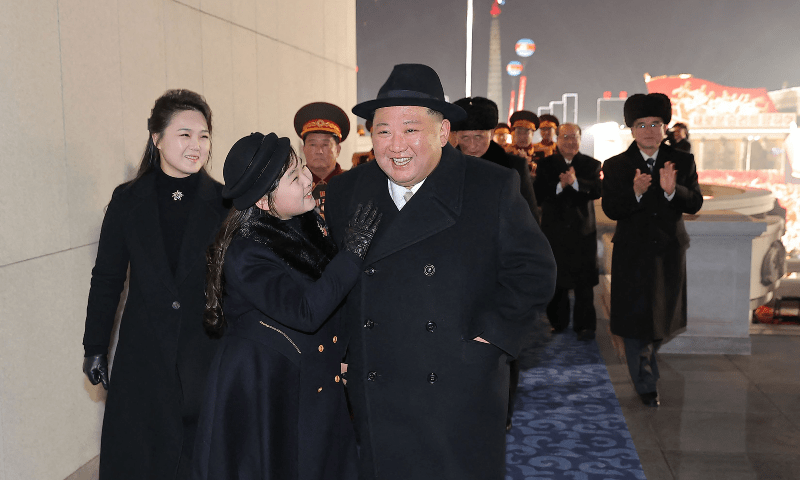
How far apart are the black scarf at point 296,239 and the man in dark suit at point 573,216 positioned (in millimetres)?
4763

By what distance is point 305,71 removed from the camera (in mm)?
7934

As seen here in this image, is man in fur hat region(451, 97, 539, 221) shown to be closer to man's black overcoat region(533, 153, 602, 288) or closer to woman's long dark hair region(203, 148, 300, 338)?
man's black overcoat region(533, 153, 602, 288)

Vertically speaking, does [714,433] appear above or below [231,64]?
below

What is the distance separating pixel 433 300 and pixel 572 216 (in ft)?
16.1

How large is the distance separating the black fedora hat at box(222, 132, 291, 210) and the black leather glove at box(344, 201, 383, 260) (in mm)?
301

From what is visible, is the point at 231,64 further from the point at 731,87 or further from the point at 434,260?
the point at 731,87

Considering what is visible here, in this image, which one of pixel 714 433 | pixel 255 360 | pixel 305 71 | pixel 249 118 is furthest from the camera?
pixel 305 71

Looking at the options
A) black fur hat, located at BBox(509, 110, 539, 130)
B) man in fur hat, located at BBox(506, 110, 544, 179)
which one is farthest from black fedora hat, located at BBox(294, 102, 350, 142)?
black fur hat, located at BBox(509, 110, 539, 130)

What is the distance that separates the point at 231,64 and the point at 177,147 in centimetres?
282

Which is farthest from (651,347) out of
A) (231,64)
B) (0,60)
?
(0,60)

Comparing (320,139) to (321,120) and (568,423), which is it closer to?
(321,120)

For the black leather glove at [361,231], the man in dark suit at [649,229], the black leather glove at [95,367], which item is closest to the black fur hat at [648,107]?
the man in dark suit at [649,229]

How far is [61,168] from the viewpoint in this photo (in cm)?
365

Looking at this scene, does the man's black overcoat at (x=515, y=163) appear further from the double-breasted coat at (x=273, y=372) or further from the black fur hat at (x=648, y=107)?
the double-breasted coat at (x=273, y=372)
